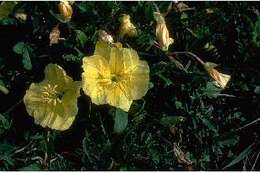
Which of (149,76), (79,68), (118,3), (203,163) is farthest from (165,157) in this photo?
(118,3)

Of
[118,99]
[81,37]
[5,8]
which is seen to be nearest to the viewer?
[118,99]

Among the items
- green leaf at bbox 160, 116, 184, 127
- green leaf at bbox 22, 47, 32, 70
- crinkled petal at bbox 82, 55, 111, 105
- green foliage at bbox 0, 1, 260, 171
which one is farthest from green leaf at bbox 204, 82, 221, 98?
green leaf at bbox 22, 47, 32, 70

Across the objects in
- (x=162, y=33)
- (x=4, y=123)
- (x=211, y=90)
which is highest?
(x=162, y=33)

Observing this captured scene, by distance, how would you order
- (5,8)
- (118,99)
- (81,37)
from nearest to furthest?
(118,99) → (81,37) → (5,8)

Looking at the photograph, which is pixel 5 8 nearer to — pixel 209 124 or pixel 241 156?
pixel 209 124

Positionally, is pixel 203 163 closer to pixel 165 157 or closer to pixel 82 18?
pixel 165 157

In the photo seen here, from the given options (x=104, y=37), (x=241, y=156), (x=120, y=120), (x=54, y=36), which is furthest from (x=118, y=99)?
(x=241, y=156)
